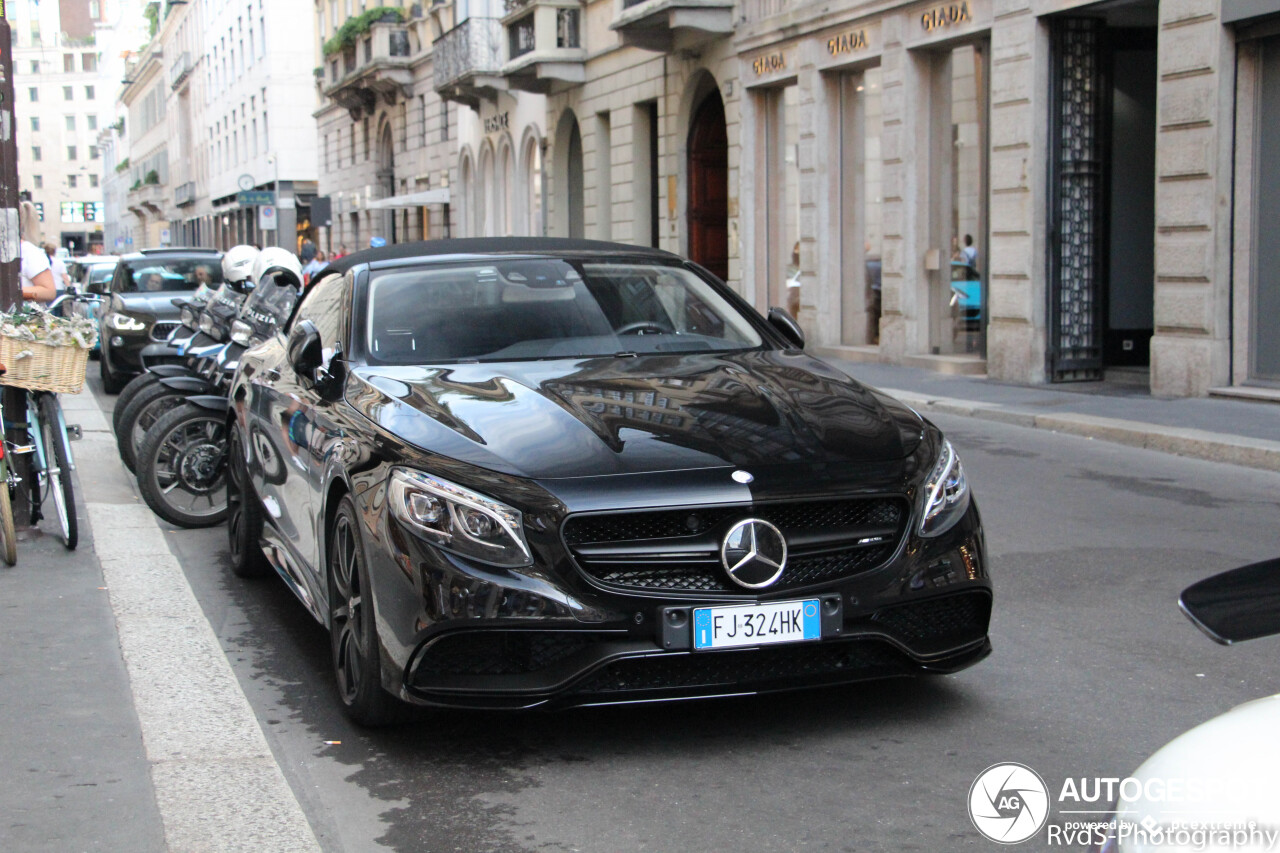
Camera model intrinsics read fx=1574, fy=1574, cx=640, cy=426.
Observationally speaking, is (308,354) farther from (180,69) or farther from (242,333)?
(180,69)

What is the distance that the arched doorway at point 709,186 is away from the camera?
2581 centimetres

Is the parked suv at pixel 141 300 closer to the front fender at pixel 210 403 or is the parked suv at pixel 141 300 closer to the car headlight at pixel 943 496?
the front fender at pixel 210 403

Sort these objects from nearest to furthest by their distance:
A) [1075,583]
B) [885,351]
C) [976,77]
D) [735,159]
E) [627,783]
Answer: [627,783]
[1075,583]
[976,77]
[885,351]
[735,159]

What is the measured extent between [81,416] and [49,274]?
4665 millimetres

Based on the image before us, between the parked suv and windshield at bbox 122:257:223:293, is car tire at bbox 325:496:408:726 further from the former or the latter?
windshield at bbox 122:257:223:293

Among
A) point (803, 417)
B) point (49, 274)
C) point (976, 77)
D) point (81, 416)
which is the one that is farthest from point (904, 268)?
point (803, 417)

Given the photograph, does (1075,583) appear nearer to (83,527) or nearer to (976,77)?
(83,527)

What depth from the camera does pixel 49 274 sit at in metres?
9.57

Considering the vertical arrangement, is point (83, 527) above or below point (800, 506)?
below

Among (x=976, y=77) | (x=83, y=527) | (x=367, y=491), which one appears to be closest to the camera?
(x=367, y=491)

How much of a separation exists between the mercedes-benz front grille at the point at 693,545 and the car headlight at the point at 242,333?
5.29m

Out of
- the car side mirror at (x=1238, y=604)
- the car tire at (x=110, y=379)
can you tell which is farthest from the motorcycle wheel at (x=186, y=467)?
the car tire at (x=110, y=379)

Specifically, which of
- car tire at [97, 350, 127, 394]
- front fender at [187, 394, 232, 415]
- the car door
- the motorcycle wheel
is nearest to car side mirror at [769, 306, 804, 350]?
the car door

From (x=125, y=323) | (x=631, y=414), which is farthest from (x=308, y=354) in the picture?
(x=125, y=323)
